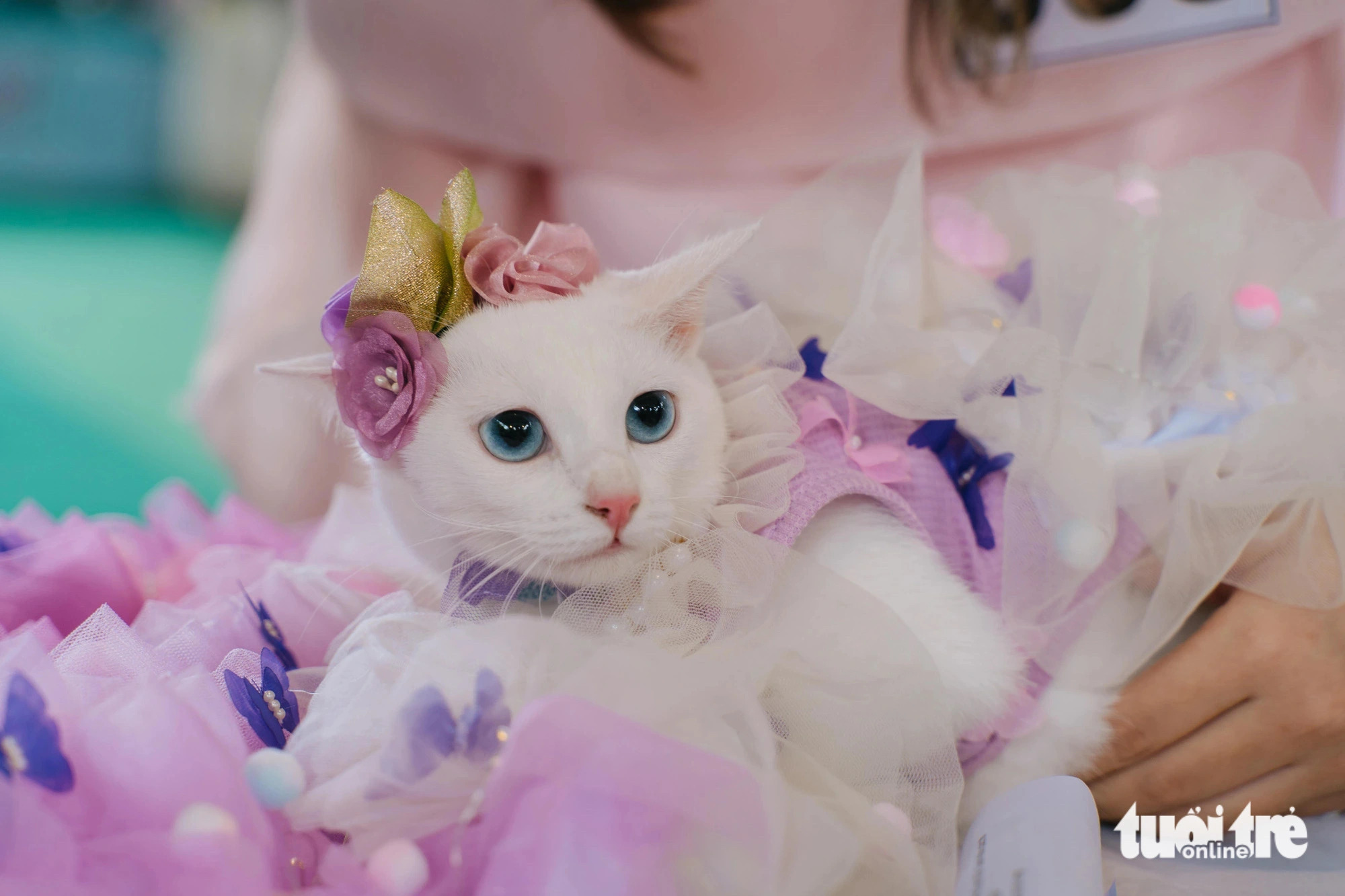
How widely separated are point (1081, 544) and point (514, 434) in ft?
1.24

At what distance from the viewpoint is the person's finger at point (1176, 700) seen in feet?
1.99

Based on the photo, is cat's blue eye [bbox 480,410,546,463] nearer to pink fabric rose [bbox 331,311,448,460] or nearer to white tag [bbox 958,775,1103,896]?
pink fabric rose [bbox 331,311,448,460]

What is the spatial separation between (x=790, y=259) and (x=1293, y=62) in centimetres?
79

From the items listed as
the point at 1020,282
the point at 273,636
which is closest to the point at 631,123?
the point at 1020,282

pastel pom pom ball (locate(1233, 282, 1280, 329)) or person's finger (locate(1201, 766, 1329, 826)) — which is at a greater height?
pastel pom pom ball (locate(1233, 282, 1280, 329))

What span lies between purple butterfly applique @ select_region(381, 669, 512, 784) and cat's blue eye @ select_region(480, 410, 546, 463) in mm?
148

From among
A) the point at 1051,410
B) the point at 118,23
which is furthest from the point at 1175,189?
the point at 118,23

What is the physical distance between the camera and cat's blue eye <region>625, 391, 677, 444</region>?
1.83ft

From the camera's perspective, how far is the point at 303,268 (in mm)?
1292

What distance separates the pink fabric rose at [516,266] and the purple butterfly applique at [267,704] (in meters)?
0.26

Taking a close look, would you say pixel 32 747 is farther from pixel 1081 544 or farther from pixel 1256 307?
pixel 1256 307

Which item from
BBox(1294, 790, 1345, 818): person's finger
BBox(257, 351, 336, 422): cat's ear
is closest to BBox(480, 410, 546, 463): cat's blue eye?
BBox(257, 351, 336, 422): cat's ear

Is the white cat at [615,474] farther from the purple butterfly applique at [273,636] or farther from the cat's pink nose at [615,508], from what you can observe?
the purple butterfly applique at [273,636]

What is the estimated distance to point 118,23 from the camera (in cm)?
341
